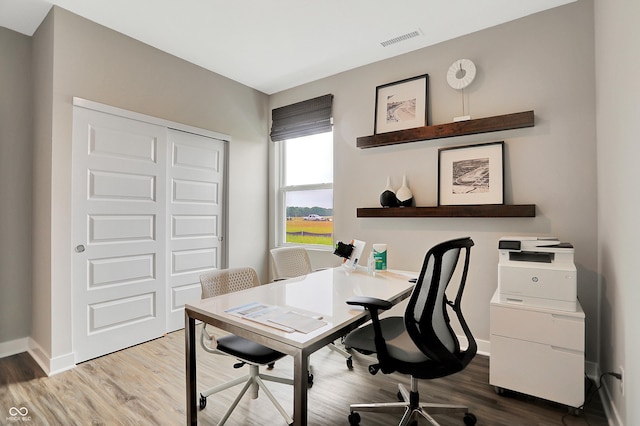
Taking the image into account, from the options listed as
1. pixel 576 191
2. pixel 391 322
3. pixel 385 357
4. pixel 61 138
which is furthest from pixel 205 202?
pixel 576 191

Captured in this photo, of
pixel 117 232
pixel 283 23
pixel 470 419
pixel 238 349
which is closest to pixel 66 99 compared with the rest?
pixel 117 232

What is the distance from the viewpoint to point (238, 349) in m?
1.82

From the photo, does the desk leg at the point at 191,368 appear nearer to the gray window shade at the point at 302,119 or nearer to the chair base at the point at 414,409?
the chair base at the point at 414,409

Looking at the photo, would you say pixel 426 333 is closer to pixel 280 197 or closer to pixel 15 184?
pixel 280 197

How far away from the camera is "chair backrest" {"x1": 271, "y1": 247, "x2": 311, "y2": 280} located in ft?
9.71

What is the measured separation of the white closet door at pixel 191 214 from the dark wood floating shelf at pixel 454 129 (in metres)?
1.79

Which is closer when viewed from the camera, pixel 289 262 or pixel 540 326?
pixel 540 326

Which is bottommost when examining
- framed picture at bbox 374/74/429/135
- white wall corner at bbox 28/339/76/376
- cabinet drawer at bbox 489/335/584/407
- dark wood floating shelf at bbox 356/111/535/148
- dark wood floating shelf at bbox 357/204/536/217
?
white wall corner at bbox 28/339/76/376

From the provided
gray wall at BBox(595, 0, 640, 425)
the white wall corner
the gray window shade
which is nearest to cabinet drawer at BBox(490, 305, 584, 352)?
gray wall at BBox(595, 0, 640, 425)

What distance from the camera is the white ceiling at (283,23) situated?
2.53 m

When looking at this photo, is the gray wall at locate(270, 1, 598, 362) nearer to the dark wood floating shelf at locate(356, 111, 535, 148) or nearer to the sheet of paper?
the dark wood floating shelf at locate(356, 111, 535, 148)

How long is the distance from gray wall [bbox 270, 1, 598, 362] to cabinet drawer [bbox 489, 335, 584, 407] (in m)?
0.69

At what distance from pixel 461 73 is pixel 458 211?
4.16 feet

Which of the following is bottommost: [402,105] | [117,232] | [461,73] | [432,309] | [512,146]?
[432,309]
